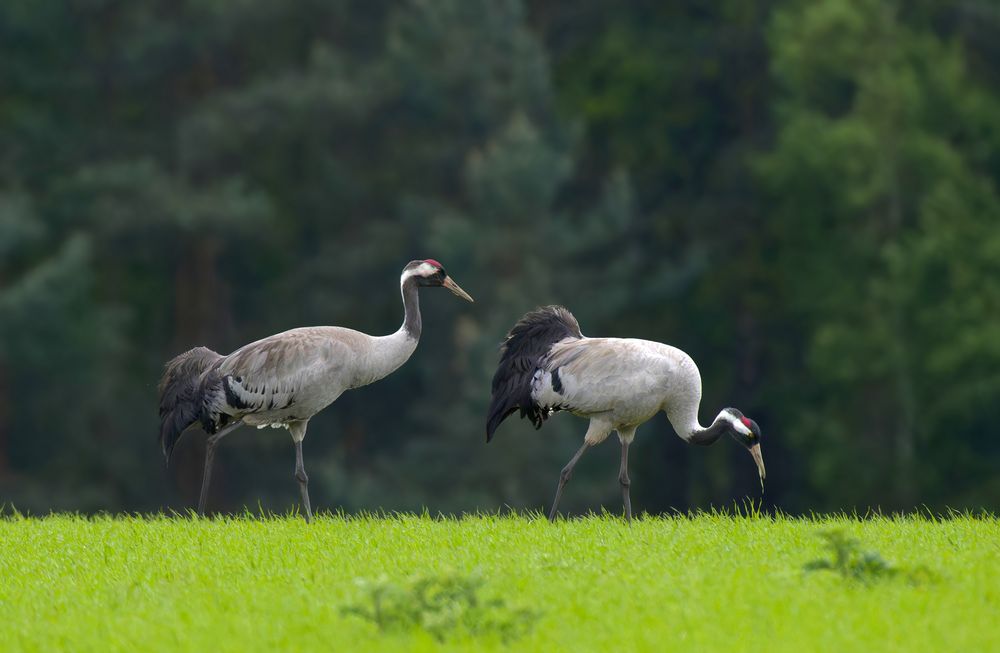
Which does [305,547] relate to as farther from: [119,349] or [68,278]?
[119,349]

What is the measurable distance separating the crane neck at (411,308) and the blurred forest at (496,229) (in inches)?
630

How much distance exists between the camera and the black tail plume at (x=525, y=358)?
14.2 metres

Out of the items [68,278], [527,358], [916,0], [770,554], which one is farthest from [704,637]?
[916,0]

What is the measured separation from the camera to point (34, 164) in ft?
119

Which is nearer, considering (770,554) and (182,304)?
(770,554)

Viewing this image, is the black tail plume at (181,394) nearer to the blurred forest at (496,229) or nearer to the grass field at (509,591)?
the grass field at (509,591)

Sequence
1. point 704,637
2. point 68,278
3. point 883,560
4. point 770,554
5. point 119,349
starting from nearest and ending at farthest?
1. point 704,637
2. point 883,560
3. point 770,554
4. point 68,278
5. point 119,349

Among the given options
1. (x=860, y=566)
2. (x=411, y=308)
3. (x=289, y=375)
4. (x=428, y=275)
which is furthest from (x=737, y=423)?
(x=860, y=566)

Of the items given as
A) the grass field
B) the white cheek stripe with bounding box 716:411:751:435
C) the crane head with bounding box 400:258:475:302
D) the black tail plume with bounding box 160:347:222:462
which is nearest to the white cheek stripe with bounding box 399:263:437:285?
the crane head with bounding box 400:258:475:302

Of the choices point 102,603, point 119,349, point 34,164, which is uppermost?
point 102,603

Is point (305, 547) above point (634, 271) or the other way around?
above

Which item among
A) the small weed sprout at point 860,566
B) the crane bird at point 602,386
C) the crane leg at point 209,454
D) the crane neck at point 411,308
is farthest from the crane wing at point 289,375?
the small weed sprout at point 860,566

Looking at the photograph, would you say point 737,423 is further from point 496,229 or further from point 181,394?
point 496,229

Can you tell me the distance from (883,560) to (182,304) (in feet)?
94.8
